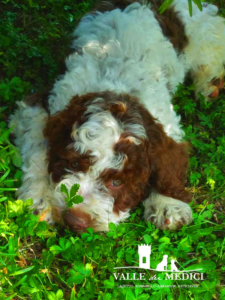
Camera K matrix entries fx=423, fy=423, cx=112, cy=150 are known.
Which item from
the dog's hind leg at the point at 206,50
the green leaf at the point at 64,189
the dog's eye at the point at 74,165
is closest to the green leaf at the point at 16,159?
the dog's eye at the point at 74,165

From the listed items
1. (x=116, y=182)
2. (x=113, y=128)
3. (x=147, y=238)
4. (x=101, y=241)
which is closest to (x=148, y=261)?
(x=147, y=238)

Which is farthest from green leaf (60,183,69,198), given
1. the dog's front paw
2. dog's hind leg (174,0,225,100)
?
dog's hind leg (174,0,225,100)

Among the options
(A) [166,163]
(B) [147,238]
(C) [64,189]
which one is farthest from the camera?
(A) [166,163]

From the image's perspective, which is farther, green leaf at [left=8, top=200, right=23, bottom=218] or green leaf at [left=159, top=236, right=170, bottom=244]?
green leaf at [left=159, top=236, right=170, bottom=244]

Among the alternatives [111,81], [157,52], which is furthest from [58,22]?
[111,81]

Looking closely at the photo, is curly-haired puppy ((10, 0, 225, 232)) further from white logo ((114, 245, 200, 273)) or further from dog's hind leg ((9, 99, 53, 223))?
white logo ((114, 245, 200, 273))

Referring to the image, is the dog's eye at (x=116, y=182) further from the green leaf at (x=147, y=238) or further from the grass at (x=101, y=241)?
the green leaf at (x=147, y=238)

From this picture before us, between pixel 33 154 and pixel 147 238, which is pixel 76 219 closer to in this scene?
pixel 147 238
